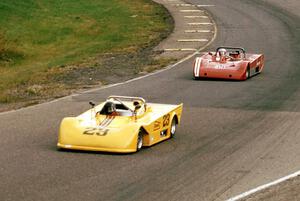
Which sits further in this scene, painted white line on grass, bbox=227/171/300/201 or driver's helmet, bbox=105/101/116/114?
driver's helmet, bbox=105/101/116/114

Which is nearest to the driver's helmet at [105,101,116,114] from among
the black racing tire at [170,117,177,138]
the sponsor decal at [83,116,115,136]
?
the sponsor decal at [83,116,115,136]

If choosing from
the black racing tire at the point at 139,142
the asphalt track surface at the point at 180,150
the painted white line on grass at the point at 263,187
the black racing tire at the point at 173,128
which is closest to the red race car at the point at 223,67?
the asphalt track surface at the point at 180,150

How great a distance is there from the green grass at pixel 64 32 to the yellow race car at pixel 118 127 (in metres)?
10.4

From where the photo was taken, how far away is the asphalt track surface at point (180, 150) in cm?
1655

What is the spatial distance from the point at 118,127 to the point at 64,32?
2983 centimetres

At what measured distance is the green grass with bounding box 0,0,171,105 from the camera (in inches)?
1529

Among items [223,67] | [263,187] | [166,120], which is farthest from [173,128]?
[223,67]

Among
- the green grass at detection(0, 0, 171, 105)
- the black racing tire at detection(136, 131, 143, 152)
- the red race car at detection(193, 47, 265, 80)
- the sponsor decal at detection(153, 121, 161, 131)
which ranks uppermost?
the sponsor decal at detection(153, 121, 161, 131)

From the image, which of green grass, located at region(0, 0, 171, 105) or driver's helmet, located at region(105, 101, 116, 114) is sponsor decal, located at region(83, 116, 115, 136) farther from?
green grass, located at region(0, 0, 171, 105)

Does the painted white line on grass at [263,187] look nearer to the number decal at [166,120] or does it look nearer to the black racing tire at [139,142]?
the black racing tire at [139,142]

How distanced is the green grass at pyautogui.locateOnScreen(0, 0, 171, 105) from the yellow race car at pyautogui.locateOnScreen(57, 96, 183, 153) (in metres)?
10.4

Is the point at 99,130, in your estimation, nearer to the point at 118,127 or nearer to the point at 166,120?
the point at 118,127

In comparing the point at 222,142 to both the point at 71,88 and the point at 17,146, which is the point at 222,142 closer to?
the point at 17,146

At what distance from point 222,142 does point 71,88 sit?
1086 cm
